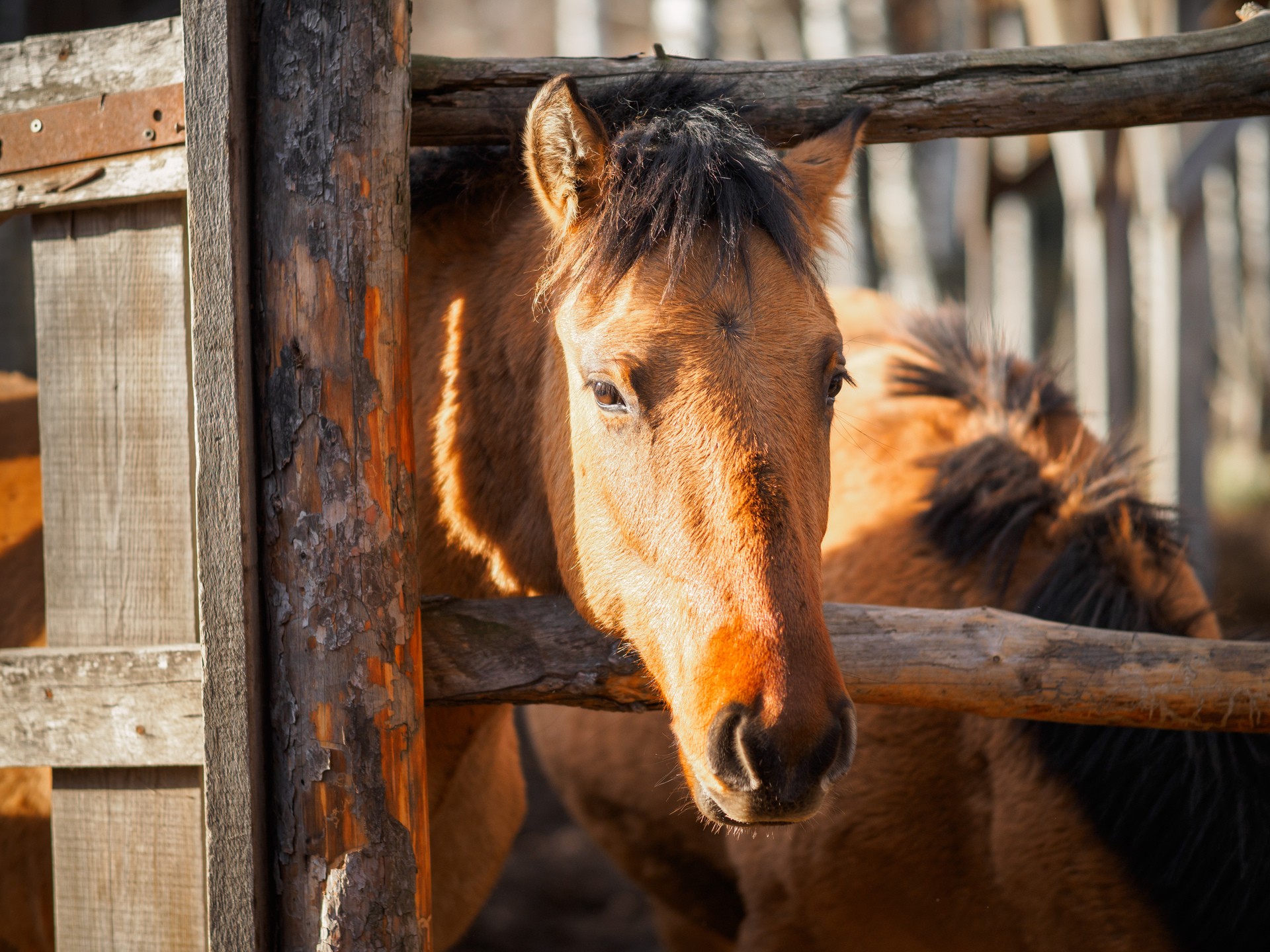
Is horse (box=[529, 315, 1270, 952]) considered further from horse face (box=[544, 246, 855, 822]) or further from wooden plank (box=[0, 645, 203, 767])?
wooden plank (box=[0, 645, 203, 767])

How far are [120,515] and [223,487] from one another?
32cm

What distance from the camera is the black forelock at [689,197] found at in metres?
1.82

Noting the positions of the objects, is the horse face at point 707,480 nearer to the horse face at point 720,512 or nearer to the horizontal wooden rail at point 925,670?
the horse face at point 720,512

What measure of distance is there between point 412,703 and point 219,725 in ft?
1.05

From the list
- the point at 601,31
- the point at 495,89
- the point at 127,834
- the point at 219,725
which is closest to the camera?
the point at 219,725

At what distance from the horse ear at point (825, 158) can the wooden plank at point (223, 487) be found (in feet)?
3.56

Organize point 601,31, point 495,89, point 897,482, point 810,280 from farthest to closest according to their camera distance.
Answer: point 601,31
point 897,482
point 495,89
point 810,280

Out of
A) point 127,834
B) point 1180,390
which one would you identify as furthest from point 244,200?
point 1180,390

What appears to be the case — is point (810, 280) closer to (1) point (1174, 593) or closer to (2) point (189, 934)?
(1) point (1174, 593)

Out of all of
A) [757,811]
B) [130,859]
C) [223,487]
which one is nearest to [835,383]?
[757,811]

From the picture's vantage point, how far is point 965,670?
6.09ft

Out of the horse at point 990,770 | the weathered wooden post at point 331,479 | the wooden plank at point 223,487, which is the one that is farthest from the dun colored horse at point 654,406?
the horse at point 990,770

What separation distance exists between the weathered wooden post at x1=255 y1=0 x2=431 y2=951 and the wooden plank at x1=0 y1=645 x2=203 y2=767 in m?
0.16

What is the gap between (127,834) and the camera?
1.78m
